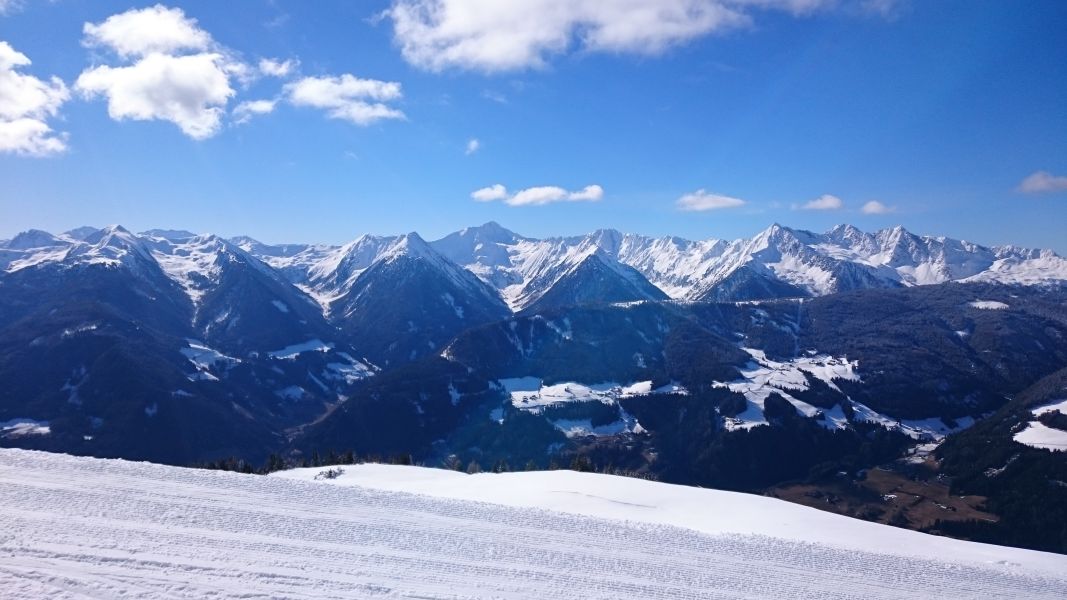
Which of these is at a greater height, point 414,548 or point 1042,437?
point 1042,437

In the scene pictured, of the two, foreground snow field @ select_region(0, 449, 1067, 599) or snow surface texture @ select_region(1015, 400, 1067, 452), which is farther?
snow surface texture @ select_region(1015, 400, 1067, 452)

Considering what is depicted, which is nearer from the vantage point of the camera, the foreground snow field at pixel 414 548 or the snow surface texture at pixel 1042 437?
the foreground snow field at pixel 414 548

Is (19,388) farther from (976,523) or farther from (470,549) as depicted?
(976,523)

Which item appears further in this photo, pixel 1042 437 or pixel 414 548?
pixel 1042 437

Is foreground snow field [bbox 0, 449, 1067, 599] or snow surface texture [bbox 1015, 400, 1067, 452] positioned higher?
snow surface texture [bbox 1015, 400, 1067, 452]

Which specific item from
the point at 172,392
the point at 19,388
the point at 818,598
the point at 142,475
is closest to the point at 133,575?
the point at 142,475

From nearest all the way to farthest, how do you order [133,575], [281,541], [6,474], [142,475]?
[133,575], [281,541], [6,474], [142,475]

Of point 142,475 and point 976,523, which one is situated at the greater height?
point 142,475

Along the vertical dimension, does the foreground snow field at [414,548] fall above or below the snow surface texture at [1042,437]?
below
